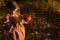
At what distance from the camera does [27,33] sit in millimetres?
4227

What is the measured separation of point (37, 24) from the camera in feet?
14.6

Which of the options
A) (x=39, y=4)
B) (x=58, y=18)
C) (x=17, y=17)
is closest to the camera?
(x=17, y=17)

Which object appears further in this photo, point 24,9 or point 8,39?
point 24,9

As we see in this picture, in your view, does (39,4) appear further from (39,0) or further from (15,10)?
(15,10)

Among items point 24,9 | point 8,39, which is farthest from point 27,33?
point 24,9

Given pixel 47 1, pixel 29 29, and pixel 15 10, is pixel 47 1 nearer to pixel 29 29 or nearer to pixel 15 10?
pixel 29 29

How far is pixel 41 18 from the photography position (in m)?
4.64

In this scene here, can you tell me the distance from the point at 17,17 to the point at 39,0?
1.84 m

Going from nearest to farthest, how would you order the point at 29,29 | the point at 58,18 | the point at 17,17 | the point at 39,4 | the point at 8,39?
the point at 17,17, the point at 8,39, the point at 29,29, the point at 58,18, the point at 39,4

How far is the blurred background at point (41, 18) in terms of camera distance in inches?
164

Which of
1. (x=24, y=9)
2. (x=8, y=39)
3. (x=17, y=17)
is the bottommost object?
(x=8, y=39)

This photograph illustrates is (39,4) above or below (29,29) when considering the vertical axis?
above

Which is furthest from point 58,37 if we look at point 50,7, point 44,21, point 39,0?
point 39,0

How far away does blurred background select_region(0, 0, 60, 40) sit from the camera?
417 cm
